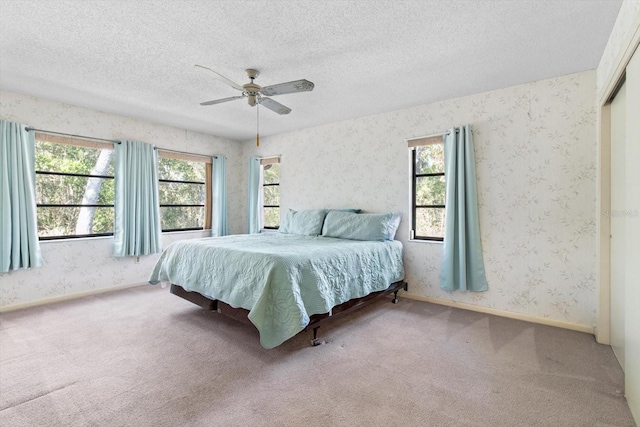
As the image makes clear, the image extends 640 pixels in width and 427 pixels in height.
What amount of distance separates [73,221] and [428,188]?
14.9ft

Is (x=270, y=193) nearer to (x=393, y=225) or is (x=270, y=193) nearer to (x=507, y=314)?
(x=393, y=225)

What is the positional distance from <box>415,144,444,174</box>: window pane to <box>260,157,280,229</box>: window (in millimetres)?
2439

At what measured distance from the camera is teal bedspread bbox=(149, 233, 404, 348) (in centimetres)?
218

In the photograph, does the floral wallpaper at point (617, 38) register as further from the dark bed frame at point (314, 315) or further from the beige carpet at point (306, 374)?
the dark bed frame at point (314, 315)

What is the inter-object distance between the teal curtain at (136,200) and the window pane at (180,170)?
34 cm

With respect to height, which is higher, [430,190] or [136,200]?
[430,190]

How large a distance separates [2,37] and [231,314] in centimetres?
266

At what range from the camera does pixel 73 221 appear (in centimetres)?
381

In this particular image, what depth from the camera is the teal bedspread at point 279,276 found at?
2.18 meters

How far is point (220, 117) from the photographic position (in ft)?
13.4

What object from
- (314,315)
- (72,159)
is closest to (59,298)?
(72,159)

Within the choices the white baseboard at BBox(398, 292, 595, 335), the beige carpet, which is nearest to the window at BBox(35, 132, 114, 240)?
the beige carpet

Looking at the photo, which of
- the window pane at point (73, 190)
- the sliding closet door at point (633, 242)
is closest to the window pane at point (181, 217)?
the window pane at point (73, 190)

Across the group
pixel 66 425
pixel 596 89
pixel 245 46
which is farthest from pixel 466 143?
pixel 66 425
